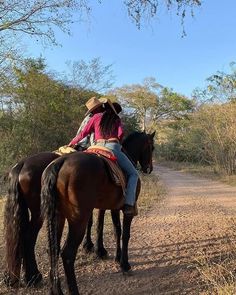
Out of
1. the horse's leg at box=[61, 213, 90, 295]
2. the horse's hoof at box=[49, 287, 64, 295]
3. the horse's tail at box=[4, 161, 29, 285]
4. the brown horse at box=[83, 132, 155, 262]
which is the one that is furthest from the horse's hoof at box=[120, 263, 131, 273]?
the horse's tail at box=[4, 161, 29, 285]

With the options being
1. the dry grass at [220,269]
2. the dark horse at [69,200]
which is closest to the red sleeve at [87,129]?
the dark horse at [69,200]

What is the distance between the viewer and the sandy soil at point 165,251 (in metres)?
4.76

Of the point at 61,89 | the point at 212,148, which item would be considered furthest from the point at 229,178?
the point at 61,89

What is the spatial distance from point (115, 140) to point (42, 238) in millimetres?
2646

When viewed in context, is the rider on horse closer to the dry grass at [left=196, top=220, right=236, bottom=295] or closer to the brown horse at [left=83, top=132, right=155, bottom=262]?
the brown horse at [left=83, top=132, right=155, bottom=262]

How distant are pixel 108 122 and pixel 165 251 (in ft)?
7.95

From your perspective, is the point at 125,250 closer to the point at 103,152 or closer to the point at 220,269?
the point at 220,269

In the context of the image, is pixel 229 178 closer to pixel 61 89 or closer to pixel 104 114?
pixel 61 89

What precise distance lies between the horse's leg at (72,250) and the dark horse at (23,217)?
0.63 meters

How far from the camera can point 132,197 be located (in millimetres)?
5098

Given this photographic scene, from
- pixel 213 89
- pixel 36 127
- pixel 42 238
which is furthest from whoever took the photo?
pixel 213 89

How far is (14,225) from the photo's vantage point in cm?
459

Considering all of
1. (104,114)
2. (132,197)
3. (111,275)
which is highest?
(104,114)

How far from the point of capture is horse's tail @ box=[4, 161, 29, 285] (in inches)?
178
